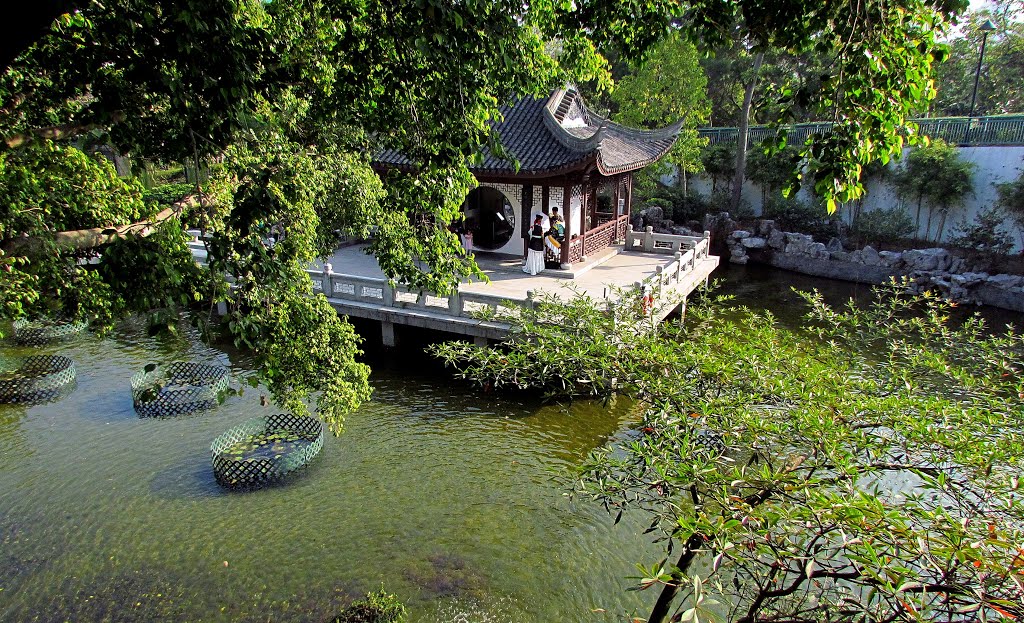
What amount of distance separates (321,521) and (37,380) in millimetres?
6707

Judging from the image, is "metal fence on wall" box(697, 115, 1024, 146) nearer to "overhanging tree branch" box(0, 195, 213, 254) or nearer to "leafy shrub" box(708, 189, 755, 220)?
"leafy shrub" box(708, 189, 755, 220)

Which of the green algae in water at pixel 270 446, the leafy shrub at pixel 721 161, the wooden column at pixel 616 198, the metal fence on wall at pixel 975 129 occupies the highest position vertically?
the metal fence on wall at pixel 975 129

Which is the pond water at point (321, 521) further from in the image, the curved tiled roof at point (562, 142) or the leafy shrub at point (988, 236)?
the leafy shrub at point (988, 236)

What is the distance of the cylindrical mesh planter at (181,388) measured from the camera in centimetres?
995

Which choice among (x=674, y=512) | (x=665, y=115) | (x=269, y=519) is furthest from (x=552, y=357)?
(x=665, y=115)

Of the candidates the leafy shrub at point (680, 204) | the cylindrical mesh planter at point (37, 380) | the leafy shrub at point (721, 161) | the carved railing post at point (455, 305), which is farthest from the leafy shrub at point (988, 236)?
the cylindrical mesh planter at point (37, 380)

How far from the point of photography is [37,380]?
34.9 ft

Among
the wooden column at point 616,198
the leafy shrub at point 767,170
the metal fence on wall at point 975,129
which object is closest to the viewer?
the wooden column at point 616,198

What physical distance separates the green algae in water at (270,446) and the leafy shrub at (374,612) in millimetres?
3088

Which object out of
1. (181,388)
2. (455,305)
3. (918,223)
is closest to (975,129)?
(918,223)

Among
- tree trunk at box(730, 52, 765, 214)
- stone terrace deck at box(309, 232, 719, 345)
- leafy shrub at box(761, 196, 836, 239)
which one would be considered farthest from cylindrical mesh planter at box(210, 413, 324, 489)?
tree trunk at box(730, 52, 765, 214)

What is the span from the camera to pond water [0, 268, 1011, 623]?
627 centimetres

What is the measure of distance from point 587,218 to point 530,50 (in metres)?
11.6

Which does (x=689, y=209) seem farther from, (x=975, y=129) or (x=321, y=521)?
(x=321, y=521)
